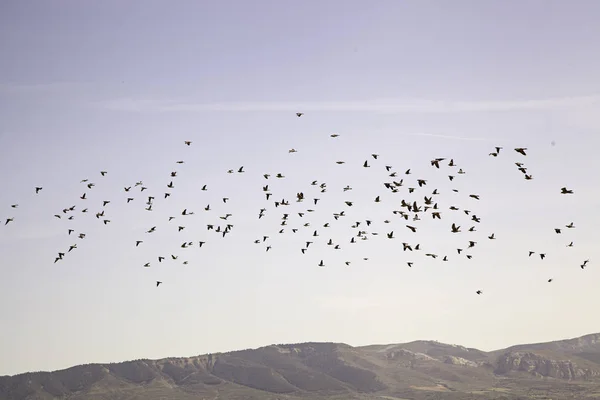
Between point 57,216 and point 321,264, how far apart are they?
3477cm

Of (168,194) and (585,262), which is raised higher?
(168,194)

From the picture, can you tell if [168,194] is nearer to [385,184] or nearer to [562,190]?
[385,184]

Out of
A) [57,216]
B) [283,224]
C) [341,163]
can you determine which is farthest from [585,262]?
[57,216]

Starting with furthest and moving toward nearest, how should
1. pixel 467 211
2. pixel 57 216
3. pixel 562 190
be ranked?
pixel 57 216 < pixel 467 211 < pixel 562 190

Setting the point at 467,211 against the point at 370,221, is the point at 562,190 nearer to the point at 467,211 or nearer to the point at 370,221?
the point at 467,211

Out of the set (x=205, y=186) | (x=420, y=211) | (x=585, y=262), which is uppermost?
(x=205, y=186)

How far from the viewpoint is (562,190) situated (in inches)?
3142

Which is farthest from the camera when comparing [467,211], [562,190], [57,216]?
[57,216]

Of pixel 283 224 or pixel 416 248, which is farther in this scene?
pixel 283 224

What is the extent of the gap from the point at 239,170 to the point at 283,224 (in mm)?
11609

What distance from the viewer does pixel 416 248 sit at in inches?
3457

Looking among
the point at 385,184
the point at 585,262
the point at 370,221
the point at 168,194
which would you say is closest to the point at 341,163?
the point at 385,184

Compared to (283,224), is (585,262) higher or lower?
lower

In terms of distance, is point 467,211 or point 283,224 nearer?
point 467,211
